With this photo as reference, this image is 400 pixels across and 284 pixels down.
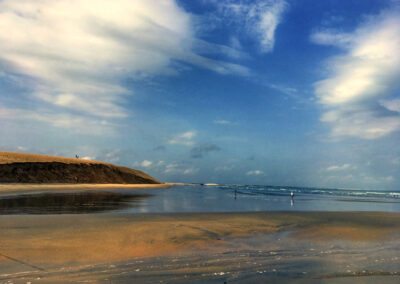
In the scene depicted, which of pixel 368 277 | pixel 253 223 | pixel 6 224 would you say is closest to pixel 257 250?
pixel 368 277

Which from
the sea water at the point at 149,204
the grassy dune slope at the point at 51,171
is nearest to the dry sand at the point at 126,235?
the sea water at the point at 149,204

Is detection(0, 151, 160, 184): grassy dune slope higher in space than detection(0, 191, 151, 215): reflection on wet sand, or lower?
higher

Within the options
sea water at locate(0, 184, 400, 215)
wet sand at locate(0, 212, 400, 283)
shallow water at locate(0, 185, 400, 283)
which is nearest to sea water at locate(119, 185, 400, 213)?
sea water at locate(0, 184, 400, 215)

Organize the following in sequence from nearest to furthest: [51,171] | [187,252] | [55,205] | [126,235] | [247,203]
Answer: [187,252] < [126,235] < [55,205] < [247,203] < [51,171]

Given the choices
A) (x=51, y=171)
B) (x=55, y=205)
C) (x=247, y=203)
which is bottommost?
(x=247, y=203)

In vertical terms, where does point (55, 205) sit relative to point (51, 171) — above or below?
below

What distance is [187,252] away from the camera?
1011 cm

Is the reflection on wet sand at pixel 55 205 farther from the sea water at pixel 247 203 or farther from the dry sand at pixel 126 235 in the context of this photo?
the dry sand at pixel 126 235

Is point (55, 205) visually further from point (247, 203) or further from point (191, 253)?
point (247, 203)

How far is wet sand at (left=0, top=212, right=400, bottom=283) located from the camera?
7574 millimetres

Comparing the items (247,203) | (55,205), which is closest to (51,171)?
(55,205)

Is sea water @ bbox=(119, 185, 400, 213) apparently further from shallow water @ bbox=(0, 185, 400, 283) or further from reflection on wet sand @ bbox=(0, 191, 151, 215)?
shallow water @ bbox=(0, 185, 400, 283)

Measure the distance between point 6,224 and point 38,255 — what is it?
23.3ft

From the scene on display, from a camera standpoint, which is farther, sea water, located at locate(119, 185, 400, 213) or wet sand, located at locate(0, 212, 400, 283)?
sea water, located at locate(119, 185, 400, 213)
